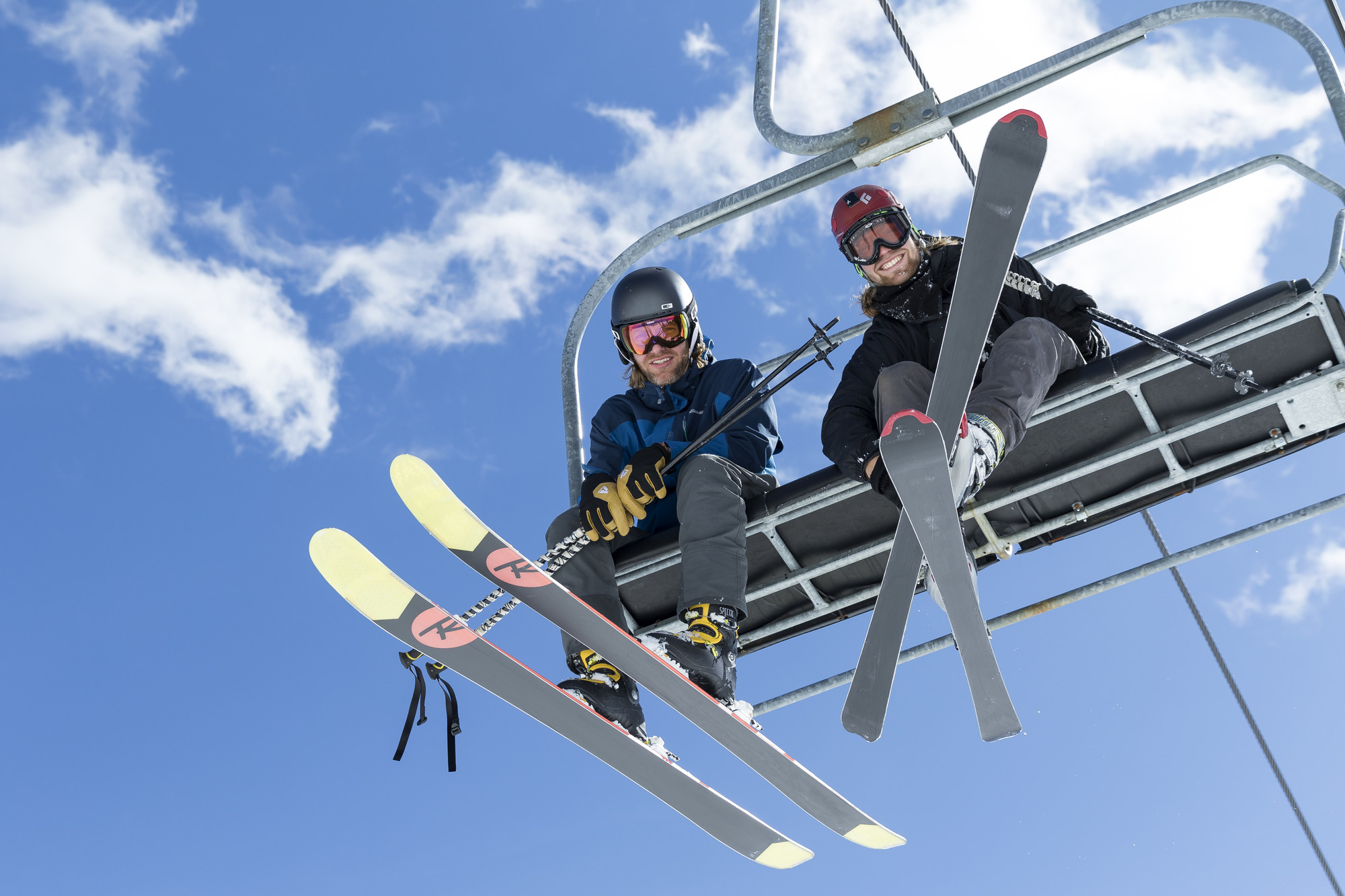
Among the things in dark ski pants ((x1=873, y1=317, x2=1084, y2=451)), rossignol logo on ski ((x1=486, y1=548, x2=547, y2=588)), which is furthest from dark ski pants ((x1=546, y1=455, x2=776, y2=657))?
dark ski pants ((x1=873, y1=317, x2=1084, y2=451))

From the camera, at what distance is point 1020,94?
446 centimetres

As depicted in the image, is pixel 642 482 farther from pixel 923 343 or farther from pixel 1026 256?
pixel 1026 256

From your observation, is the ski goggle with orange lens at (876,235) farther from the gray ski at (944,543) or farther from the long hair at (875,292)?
the gray ski at (944,543)

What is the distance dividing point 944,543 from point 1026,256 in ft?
7.87

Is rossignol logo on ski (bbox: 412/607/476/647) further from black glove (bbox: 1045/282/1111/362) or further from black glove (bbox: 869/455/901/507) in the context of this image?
black glove (bbox: 1045/282/1111/362)

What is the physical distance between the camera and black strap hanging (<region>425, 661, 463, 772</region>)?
13.9 ft

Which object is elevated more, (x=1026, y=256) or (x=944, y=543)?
(x=1026, y=256)

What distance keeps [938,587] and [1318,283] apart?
6.39 feet

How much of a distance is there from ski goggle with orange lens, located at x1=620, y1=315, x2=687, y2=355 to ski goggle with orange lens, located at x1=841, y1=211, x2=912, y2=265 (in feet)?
2.96

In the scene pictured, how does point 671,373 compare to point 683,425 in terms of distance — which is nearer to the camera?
point 683,425

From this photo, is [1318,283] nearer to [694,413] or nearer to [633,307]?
[694,413]

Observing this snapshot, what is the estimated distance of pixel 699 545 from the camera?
418 cm

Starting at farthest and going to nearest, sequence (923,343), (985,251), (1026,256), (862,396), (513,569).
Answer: (1026,256), (923,343), (862,396), (513,569), (985,251)

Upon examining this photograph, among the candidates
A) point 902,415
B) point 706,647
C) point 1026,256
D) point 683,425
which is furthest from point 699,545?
point 1026,256
